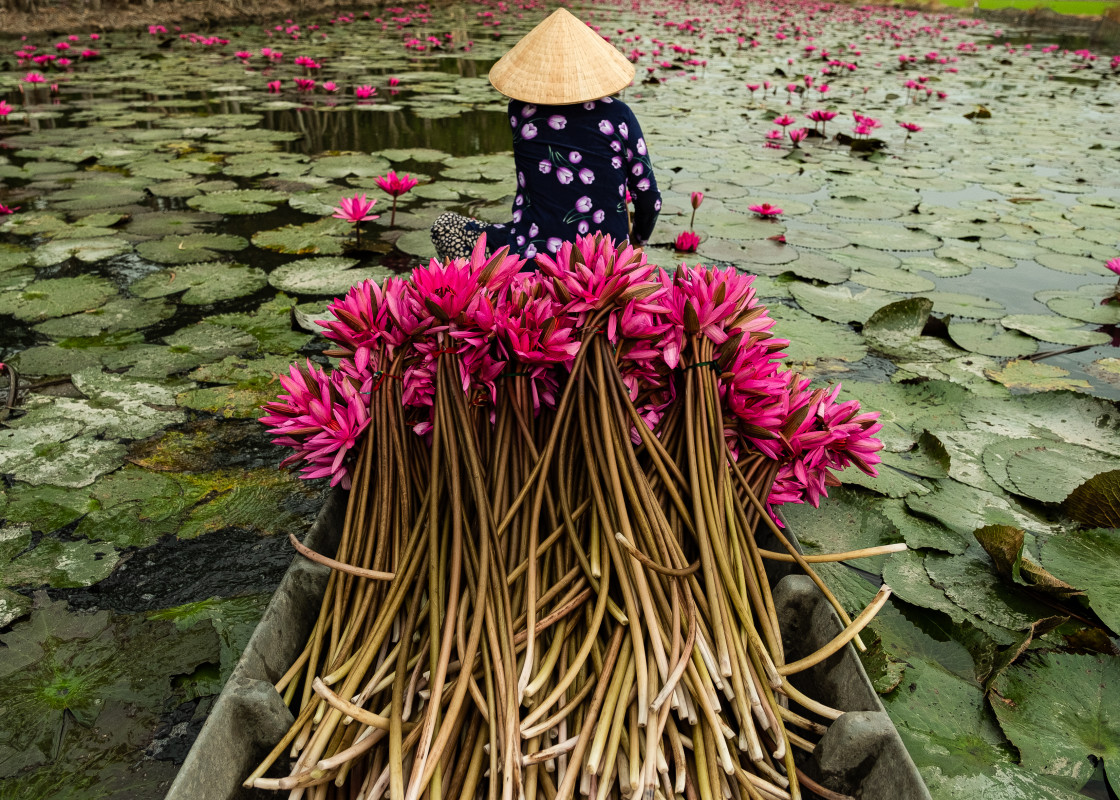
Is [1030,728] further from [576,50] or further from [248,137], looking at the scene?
[248,137]

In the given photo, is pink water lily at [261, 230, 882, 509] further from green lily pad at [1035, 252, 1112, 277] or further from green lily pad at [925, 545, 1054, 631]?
green lily pad at [1035, 252, 1112, 277]

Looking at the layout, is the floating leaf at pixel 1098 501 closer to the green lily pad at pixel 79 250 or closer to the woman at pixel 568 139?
the woman at pixel 568 139

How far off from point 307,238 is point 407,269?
2.19 ft

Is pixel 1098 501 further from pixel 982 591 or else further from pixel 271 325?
pixel 271 325

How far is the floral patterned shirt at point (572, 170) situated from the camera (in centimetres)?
210

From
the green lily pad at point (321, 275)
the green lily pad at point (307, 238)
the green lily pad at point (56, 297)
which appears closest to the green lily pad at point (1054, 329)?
the green lily pad at point (321, 275)

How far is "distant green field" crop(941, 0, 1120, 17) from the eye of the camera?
67.1 ft

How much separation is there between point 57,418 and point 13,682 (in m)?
1.02

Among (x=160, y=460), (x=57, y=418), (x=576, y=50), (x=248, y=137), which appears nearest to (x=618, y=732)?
(x=160, y=460)

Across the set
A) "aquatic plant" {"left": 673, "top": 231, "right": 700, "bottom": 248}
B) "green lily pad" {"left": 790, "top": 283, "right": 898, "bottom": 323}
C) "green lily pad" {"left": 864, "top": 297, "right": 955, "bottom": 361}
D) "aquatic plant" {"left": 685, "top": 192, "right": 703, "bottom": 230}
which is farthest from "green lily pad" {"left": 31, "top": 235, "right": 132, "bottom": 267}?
"green lily pad" {"left": 864, "top": 297, "right": 955, "bottom": 361}

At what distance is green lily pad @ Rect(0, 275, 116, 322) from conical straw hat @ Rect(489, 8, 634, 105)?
1970 mm

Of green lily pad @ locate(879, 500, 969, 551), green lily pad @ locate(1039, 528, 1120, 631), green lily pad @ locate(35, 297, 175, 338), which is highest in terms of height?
green lily pad @ locate(35, 297, 175, 338)

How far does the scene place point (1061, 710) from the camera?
1.18 meters

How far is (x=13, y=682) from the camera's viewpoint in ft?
4.12
